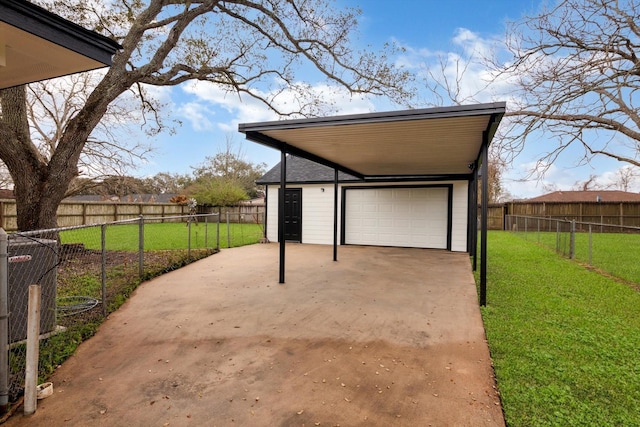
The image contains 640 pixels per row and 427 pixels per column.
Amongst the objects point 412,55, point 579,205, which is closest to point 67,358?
Answer: point 412,55

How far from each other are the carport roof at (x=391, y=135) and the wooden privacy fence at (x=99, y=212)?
578cm

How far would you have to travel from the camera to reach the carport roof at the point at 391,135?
4449 millimetres

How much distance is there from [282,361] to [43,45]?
3413mm

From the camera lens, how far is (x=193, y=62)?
10047 millimetres

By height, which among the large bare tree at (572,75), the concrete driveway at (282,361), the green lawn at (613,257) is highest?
the large bare tree at (572,75)

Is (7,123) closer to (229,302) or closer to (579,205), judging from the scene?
(229,302)

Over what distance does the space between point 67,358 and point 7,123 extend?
633 cm

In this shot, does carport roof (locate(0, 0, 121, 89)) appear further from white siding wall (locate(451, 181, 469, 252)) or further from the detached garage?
white siding wall (locate(451, 181, 469, 252))

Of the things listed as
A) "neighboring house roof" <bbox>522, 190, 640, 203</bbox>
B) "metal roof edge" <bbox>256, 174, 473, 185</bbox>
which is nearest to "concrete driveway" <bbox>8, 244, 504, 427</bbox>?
"metal roof edge" <bbox>256, 174, 473, 185</bbox>

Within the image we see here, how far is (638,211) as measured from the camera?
1842 cm

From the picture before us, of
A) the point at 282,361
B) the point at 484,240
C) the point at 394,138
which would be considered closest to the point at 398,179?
the point at 394,138

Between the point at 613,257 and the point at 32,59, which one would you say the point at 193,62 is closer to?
the point at 32,59

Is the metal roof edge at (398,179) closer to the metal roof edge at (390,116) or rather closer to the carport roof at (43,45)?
the metal roof edge at (390,116)

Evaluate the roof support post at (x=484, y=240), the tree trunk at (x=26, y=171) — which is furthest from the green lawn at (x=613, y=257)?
the tree trunk at (x=26, y=171)
